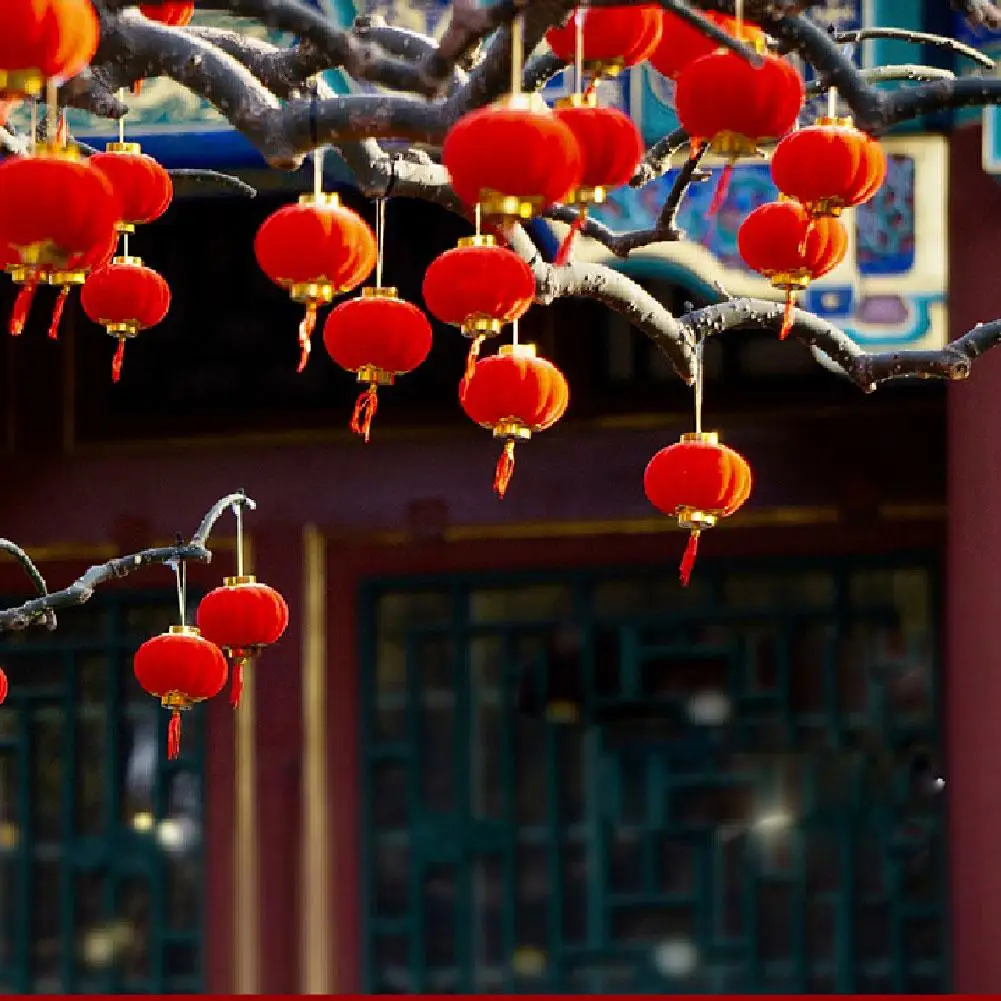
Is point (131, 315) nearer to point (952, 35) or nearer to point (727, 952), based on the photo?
point (952, 35)

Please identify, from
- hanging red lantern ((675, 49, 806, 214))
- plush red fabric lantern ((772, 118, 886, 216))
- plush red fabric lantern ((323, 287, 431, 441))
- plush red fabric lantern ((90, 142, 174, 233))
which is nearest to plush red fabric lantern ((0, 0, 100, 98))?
hanging red lantern ((675, 49, 806, 214))

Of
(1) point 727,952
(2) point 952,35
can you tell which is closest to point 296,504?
(1) point 727,952

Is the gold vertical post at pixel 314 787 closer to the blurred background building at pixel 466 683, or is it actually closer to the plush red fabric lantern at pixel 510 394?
the blurred background building at pixel 466 683

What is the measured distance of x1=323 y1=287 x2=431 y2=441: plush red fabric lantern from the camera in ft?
17.8

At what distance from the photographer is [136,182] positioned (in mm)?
5180

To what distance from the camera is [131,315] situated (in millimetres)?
5574

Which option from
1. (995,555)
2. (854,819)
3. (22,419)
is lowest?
(854,819)

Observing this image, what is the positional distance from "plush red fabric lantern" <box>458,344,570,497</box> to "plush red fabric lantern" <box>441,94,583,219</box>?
4.73ft

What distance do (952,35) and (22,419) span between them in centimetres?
418

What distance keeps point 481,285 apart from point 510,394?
72 cm

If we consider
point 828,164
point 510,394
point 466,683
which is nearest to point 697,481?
point 510,394

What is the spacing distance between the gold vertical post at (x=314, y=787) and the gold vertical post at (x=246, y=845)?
0.66 feet

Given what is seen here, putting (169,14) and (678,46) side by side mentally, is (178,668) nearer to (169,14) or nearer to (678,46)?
(169,14)

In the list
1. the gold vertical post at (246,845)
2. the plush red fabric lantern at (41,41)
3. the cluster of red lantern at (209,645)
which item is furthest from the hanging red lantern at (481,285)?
the gold vertical post at (246,845)
